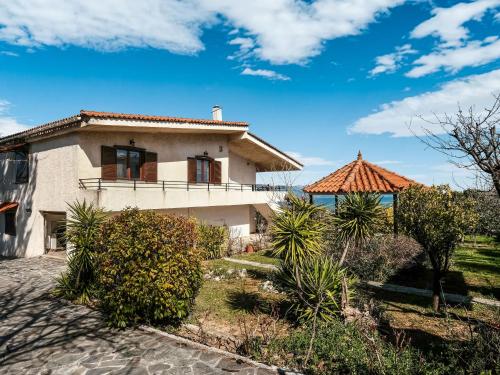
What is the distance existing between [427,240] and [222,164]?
16.6m

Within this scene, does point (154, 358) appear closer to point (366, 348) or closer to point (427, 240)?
point (366, 348)

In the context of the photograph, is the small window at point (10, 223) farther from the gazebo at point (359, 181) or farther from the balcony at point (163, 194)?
the gazebo at point (359, 181)

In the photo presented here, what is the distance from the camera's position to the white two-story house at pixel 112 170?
16641 mm

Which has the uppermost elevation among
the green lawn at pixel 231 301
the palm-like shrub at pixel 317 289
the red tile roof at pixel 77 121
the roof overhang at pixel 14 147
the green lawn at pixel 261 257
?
the red tile roof at pixel 77 121

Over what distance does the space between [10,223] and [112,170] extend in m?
8.47

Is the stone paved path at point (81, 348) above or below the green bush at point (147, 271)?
below

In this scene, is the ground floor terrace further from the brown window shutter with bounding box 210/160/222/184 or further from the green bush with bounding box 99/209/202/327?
the green bush with bounding box 99/209/202/327

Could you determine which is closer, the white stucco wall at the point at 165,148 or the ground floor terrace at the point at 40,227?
the white stucco wall at the point at 165,148

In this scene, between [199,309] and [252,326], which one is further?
[199,309]

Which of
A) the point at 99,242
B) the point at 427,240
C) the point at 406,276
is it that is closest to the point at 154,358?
the point at 99,242

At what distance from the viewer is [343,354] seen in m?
7.00

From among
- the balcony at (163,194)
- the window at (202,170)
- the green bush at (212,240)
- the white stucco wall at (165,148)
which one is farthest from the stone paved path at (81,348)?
the window at (202,170)

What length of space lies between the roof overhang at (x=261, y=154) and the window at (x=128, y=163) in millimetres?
7680

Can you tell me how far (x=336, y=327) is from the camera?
835 cm
